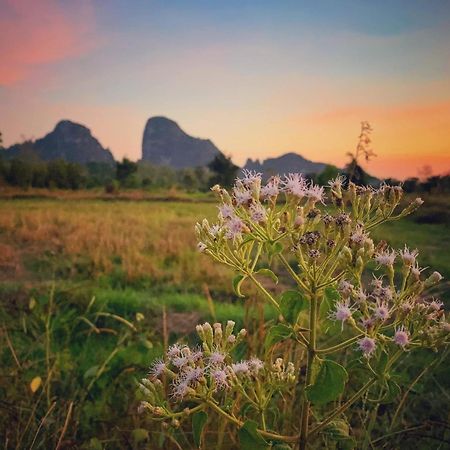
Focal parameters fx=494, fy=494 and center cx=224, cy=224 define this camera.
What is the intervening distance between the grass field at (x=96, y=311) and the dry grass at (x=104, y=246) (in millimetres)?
35

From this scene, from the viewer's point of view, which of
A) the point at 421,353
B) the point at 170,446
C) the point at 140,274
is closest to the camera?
the point at 170,446

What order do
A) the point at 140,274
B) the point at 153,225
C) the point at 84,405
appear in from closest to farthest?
the point at 84,405
the point at 140,274
the point at 153,225

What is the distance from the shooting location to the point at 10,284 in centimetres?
731

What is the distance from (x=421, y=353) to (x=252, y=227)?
4180 millimetres

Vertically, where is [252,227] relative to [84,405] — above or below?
above

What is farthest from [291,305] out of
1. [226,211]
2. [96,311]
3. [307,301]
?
[96,311]

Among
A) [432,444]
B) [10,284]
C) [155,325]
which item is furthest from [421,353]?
[10,284]

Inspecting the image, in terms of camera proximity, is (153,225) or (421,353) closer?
(421,353)

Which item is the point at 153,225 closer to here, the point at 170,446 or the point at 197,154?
the point at 170,446

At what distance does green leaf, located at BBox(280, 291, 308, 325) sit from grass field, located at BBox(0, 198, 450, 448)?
2.71ft

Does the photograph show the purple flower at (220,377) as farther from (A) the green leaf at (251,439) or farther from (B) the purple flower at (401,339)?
(B) the purple flower at (401,339)

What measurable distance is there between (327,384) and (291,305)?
233 mm

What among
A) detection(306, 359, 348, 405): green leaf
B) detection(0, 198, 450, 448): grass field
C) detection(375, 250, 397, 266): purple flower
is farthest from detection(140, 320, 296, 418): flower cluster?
detection(0, 198, 450, 448): grass field

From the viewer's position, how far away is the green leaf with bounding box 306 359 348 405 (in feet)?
4.28
